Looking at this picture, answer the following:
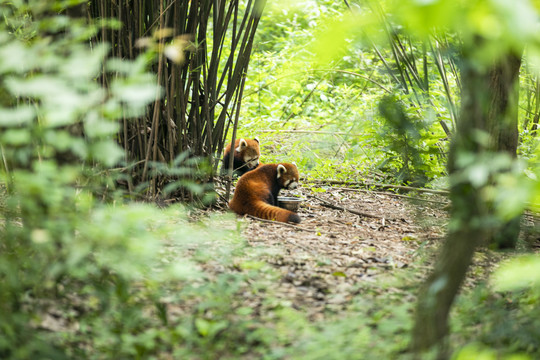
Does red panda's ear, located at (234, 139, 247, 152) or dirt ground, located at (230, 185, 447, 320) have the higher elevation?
red panda's ear, located at (234, 139, 247, 152)

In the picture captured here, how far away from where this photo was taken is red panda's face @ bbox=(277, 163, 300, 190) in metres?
4.78

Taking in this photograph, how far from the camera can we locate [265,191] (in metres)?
4.38

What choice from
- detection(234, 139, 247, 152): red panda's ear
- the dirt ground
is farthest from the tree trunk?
detection(234, 139, 247, 152): red panda's ear

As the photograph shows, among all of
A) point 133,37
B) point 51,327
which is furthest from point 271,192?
point 51,327

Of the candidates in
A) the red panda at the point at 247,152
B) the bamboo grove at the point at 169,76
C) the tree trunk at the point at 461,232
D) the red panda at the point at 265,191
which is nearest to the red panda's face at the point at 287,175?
the red panda at the point at 265,191

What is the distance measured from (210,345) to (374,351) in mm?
584

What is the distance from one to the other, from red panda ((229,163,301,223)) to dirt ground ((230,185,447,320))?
0.12 metres

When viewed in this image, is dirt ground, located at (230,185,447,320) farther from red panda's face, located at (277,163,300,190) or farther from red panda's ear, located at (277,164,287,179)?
red panda's ear, located at (277,164,287,179)

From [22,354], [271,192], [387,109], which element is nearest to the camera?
[22,354]

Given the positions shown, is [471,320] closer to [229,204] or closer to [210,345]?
[210,345]

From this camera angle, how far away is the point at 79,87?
1296mm

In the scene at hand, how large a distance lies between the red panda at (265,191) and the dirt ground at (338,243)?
117 millimetres

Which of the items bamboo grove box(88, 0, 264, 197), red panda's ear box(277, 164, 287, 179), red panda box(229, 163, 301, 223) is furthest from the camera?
red panda's ear box(277, 164, 287, 179)

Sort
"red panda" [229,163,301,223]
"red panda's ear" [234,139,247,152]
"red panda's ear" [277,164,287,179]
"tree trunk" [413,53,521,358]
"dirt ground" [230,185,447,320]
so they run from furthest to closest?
"red panda's ear" [234,139,247,152], "red panda's ear" [277,164,287,179], "red panda" [229,163,301,223], "dirt ground" [230,185,447,320], "tree trunk" [413,53,521,358]
